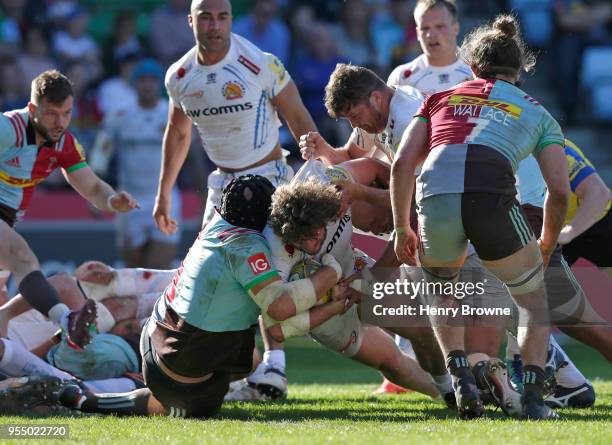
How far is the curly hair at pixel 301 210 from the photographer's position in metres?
5.91

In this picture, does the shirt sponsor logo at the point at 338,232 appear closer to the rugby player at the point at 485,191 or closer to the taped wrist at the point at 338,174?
the taped wrist at the point at 338,174

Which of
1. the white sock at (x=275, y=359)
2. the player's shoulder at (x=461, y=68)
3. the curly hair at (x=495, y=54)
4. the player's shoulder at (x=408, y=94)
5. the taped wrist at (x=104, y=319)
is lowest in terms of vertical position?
the white sock at (x=275, y=359)

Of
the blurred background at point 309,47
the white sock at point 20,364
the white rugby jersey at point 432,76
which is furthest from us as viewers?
the blurred background at point 309,47

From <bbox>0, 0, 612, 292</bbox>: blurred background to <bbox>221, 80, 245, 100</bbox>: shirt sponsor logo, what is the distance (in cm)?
539

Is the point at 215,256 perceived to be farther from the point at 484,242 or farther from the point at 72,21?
the point at 72,21

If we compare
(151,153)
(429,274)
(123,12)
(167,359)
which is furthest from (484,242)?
(123,12)

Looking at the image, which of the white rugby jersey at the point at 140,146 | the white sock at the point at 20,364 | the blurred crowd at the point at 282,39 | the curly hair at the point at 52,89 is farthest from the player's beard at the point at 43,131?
the blurred crowd at the point at 282,39

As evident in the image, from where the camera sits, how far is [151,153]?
1257 cm

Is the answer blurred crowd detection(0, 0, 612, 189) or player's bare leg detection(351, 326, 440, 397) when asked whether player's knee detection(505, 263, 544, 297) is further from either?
blurred crowd detection(0, 0, 612, 189)

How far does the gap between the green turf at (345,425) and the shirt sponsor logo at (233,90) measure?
2102 mm

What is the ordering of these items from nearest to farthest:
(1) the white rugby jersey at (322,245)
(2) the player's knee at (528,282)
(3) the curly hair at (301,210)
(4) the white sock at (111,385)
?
(3) the curly hair at (301,210)
(2) the player's knee at (528,282)
(1) the white rugby jersey at (322,245)
(4) the white sock at (111,385)

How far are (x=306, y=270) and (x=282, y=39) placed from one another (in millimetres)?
9382

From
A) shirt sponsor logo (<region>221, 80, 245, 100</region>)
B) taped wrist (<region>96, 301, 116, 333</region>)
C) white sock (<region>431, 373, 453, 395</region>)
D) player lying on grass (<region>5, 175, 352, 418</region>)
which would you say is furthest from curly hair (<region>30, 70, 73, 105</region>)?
white sock (<region>431, 373, 453, 395</region>)

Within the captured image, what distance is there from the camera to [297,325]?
6242mm
